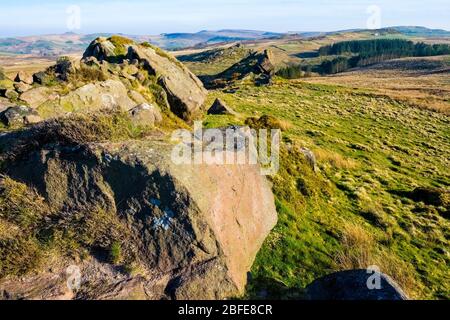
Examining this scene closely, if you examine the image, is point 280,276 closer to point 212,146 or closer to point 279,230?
point 279,230

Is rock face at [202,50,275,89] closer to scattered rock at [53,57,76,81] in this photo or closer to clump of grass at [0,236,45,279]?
scattered rock at [53,57,76,81]

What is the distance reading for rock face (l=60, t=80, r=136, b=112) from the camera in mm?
15289

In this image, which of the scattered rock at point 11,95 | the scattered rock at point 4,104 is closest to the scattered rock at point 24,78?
the scattered rock at point 11,95

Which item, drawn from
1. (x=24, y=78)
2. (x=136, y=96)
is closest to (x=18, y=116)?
(x=24, y=78)

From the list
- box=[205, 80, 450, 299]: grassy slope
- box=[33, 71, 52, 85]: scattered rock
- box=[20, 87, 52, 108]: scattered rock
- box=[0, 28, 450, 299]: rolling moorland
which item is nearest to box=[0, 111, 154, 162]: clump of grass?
box=[0, 28, 450, 299]: rolling moorland

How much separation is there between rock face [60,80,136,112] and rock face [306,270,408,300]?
1084 cm

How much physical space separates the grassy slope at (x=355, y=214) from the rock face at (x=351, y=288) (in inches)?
21.4

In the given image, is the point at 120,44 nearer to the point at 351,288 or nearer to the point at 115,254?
the point at 115,254

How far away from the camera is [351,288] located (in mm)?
7641
